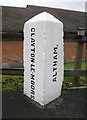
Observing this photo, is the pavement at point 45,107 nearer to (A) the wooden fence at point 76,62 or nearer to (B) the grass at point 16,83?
(B) the grass at point 16,83

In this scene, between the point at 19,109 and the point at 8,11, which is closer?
the point at 19,109

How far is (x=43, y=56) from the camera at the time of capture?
3.49 m

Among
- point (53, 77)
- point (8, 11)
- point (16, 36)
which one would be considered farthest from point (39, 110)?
point (8, 11)

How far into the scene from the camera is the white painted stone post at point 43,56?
3500 mm

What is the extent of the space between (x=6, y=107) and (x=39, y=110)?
440 mm

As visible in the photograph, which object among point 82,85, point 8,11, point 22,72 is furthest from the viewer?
point 8,11

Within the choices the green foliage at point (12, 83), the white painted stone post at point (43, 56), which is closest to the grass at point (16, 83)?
the green foliage at point (12, 83)

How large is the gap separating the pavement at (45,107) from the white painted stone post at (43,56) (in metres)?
0.12

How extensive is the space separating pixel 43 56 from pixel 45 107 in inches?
27.0

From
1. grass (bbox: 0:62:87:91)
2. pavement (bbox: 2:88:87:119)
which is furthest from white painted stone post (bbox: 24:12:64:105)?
grass (bbox: 0:62:87:91)

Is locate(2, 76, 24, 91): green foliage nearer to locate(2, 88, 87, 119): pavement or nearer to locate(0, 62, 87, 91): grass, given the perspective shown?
locate(0, 62, 87, 91): grass

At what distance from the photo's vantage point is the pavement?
339 centimetres

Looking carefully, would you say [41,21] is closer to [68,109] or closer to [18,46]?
[68,109]

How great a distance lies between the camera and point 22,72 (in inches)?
168
